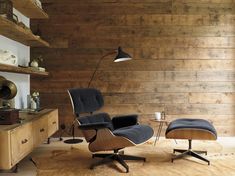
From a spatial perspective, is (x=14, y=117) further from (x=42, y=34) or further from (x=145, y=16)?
(x=145, y=16)

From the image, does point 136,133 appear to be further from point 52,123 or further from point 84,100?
point 52,123

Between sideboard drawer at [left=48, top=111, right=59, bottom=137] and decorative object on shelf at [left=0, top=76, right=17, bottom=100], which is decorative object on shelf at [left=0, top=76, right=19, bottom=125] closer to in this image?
decorative object on shelf at [left=0, top=76, right=17, bottom=100]

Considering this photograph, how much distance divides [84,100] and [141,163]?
951 millimetres

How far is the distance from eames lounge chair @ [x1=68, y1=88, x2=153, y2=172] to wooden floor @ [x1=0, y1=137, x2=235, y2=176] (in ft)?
0.44

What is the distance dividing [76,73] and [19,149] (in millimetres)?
2067

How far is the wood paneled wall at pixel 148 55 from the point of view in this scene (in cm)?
438

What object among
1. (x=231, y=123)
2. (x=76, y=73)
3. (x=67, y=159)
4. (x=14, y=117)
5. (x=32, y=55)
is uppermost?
(x=32, y=55)

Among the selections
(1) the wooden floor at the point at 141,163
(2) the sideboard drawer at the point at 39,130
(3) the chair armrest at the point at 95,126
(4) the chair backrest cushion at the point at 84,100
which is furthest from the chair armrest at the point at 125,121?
(2) the sideboard drawer at the point at 39,130

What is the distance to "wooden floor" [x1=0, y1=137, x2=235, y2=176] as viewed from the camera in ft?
Answer: 9.39

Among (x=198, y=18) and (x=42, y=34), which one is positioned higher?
(x=198, y=18)

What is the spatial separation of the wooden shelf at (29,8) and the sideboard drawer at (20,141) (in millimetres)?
1557

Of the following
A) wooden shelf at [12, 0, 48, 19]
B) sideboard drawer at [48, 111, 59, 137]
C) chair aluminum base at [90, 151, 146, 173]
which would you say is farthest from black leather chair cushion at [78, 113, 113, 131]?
wooden shelf at [12, 0, 48, 19]

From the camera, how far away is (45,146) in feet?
12.9

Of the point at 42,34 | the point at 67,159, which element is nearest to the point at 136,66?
the point at 42,34
